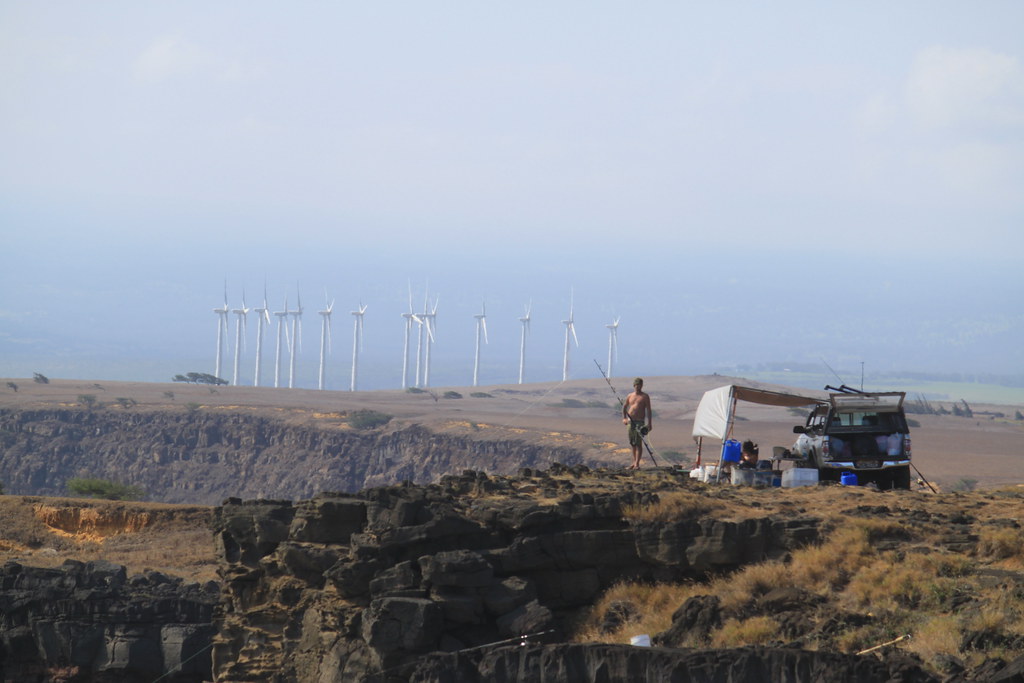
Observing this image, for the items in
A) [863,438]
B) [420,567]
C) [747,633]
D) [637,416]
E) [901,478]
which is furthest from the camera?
[637,416]

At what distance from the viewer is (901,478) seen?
1000 inches

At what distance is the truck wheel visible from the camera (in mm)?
25312

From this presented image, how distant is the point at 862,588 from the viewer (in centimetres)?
1781

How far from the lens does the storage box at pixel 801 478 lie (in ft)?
79.8

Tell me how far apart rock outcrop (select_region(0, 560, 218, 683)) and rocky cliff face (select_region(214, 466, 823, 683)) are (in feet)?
38.0

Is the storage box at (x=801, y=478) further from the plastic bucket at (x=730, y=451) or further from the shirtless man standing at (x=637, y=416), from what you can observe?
the shirtless man standing at (x=637, y=416)

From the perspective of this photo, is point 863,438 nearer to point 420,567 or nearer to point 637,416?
point 637,416

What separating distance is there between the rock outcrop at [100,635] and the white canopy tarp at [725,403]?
13611mm

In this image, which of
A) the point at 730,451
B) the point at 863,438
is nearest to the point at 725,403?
the point at 730,451

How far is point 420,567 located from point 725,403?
8912 mm

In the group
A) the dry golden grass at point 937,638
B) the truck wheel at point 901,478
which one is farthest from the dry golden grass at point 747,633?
the truck wheel at point 901,478

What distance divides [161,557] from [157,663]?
900cm

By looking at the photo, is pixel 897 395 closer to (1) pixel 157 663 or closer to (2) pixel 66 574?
(1) pixel 157 663

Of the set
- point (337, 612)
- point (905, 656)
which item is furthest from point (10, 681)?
point (905, 656)
